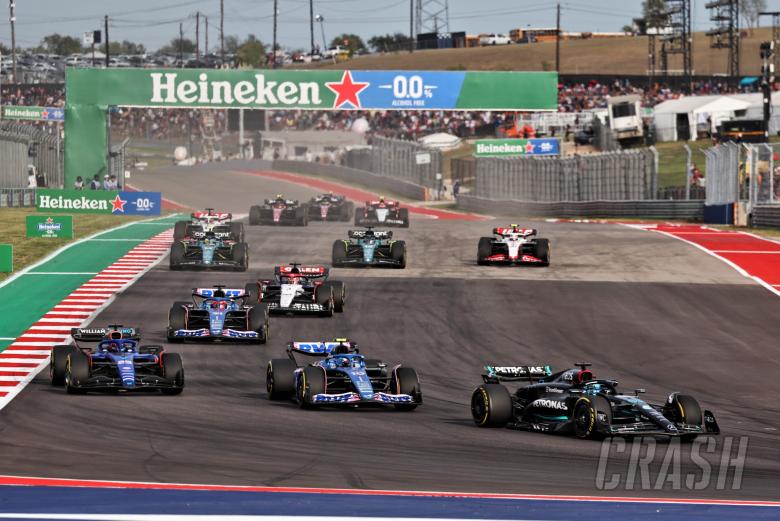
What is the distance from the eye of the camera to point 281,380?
1945 cm

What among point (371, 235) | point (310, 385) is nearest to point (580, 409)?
point (310, 385)

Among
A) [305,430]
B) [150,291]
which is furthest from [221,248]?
[305,430]

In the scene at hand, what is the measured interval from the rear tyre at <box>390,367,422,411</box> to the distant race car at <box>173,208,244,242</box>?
20.2m

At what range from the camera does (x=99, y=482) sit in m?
13.2

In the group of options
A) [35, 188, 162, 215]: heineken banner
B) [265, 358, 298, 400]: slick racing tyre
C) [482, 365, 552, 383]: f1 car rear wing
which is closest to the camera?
[482, 365, 552, 383]: f1 car rear wing

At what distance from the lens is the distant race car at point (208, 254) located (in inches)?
1414

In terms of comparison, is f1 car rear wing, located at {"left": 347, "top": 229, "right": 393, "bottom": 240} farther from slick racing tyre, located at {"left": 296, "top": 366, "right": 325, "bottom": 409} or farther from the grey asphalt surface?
slick racing tyre, located at {"left": 296, "top": 366, "right": 325, "bottom": 409}

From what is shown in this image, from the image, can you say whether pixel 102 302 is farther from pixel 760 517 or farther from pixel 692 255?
pixel 760 517

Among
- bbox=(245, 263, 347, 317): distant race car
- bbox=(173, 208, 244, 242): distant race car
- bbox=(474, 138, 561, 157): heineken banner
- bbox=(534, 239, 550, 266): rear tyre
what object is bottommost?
bbox=(245, 263, 347, 317): distant race car

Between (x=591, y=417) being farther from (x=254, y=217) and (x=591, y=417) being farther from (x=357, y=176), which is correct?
(x=357, y=176)

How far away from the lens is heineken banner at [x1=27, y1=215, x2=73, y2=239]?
42.2 meters

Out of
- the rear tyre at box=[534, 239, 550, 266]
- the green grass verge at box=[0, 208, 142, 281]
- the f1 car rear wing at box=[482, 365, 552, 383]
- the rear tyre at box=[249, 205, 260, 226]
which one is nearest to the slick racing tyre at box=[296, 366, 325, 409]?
the f1 car rear wing at box=[482, 365, 552, 383]

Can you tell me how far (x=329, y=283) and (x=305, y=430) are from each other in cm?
1211

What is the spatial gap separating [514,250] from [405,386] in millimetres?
19445
